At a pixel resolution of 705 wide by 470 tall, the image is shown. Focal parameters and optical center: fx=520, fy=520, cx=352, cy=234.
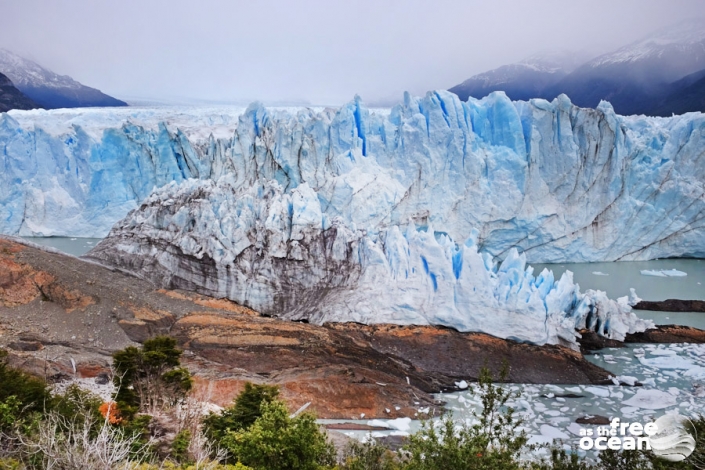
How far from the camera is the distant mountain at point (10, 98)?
3022 cm

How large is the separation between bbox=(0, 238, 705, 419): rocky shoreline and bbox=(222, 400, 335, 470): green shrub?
3354 mm

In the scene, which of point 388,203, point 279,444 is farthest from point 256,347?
point 388,203

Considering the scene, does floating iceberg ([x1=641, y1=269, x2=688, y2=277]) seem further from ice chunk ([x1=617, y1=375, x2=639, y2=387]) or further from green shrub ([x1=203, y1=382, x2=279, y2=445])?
green shrub ([x1=203, y1=382, x2=279, y2=445])

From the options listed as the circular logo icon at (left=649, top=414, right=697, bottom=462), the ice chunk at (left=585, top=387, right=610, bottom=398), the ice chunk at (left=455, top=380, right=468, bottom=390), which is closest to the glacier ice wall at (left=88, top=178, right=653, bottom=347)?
the ice chunk at (left=585, top=387, right=610, bottom=398)

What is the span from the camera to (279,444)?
4.63 metres

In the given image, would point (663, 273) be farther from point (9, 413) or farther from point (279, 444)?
point (9, 413)

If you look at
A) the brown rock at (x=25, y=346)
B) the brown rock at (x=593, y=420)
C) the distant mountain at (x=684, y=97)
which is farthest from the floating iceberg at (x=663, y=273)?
the brown rock at (x=25, y=346)

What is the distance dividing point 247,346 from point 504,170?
10954 millimetres

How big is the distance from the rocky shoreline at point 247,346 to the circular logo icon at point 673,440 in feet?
13.5

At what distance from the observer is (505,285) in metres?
11.1

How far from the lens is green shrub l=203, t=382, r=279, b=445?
5773mm

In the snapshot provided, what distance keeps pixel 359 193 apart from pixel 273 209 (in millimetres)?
4360

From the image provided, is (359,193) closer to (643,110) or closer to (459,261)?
(459,261)

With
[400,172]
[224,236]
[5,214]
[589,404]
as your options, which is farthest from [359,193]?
[5,214]
